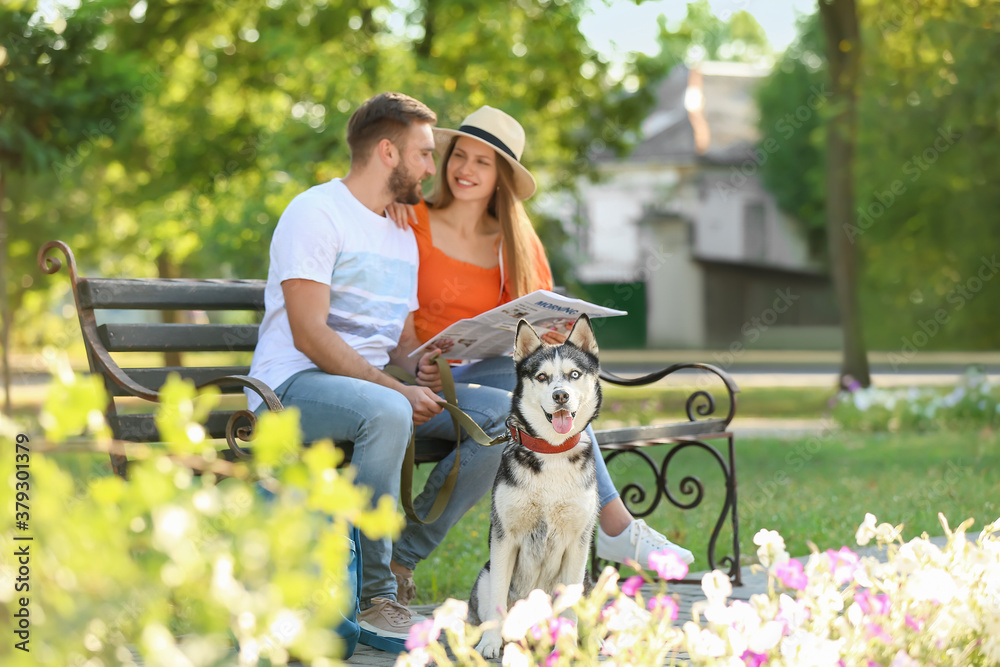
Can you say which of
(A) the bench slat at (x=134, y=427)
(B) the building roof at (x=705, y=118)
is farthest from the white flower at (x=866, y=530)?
(B) the building roof at (x=705, y=118)

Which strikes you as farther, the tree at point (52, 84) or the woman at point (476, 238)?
the tree at point (52, 84)

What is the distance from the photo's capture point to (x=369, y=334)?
13.2 ft

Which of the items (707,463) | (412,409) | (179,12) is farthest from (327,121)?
(412,409)

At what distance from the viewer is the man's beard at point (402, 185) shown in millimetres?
4109

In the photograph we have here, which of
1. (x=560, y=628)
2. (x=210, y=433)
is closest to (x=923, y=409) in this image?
(x=210, y=433)

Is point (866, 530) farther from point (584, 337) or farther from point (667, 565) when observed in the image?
point (584, 337)

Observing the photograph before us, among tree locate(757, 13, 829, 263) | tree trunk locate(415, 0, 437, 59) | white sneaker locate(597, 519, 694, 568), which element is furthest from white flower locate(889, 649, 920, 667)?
tree locate(757, 13, 829, 263)

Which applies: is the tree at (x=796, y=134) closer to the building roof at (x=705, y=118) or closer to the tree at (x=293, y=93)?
the building roof at (x=705, y=118)

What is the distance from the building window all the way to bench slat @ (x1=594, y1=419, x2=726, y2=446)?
37.0 meters

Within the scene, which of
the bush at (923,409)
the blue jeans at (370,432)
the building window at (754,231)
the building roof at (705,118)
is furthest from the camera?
the building window at (754,231)

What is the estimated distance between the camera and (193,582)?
1392 millimetres

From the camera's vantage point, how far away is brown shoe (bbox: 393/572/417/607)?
160 inches

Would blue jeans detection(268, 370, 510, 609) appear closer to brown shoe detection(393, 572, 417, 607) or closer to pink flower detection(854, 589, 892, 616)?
brown shoe detection(393, 572, 417, 607)

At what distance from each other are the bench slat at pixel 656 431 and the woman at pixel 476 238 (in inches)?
19.3
